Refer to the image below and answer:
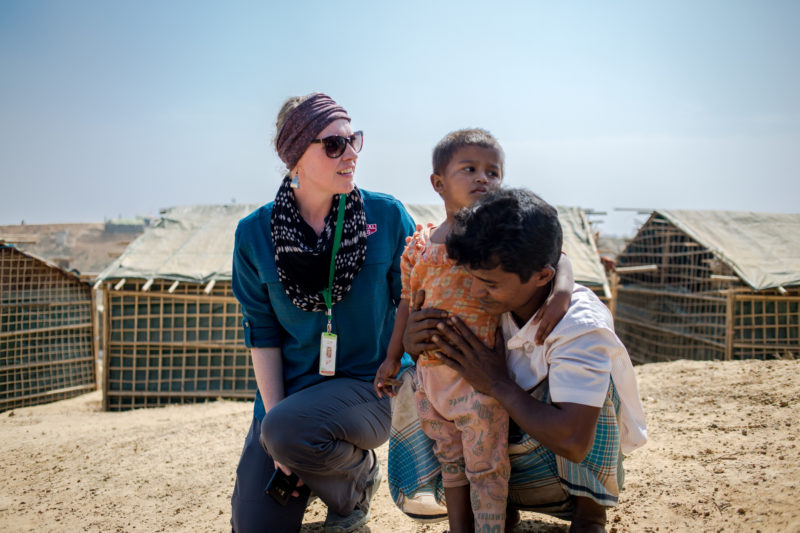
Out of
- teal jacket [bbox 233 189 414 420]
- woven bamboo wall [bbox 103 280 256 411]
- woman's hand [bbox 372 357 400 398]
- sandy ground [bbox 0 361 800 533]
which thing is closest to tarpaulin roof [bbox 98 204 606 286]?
woven bamboo wall [bbox 103 280 256 411]

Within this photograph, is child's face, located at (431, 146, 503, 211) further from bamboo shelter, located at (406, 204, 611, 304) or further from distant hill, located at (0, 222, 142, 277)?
distant hill, located at (0, 222, 142, 277)

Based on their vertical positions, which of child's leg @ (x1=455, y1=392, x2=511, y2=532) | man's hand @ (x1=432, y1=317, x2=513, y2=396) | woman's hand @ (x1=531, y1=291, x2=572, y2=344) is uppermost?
woman's hand @ (x1=531, y1=291, x2=572, y2=344)

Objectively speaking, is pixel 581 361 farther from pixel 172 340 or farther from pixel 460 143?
pixel 172 340

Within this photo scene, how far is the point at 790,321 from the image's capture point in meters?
9.79

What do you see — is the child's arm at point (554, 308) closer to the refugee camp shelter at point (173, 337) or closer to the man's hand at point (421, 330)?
the man's hand at point (421, 330)

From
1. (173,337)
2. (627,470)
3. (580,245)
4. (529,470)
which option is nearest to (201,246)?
(173,337)

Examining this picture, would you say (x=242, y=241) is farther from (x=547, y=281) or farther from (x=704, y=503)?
(x=704, y=503)

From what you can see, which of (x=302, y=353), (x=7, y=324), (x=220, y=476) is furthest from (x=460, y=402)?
(x=7, y=324)

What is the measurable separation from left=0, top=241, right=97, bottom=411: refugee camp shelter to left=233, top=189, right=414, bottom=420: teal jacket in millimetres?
10261

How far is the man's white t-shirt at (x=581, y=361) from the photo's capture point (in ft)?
5.67

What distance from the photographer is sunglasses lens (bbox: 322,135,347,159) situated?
2582 mm

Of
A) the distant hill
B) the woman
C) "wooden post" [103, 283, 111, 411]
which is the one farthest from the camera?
the distant hill

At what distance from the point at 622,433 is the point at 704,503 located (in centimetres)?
61

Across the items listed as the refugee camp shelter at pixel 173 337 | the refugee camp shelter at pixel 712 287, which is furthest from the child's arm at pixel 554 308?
the refugee camp shelter at pixel 712 287
